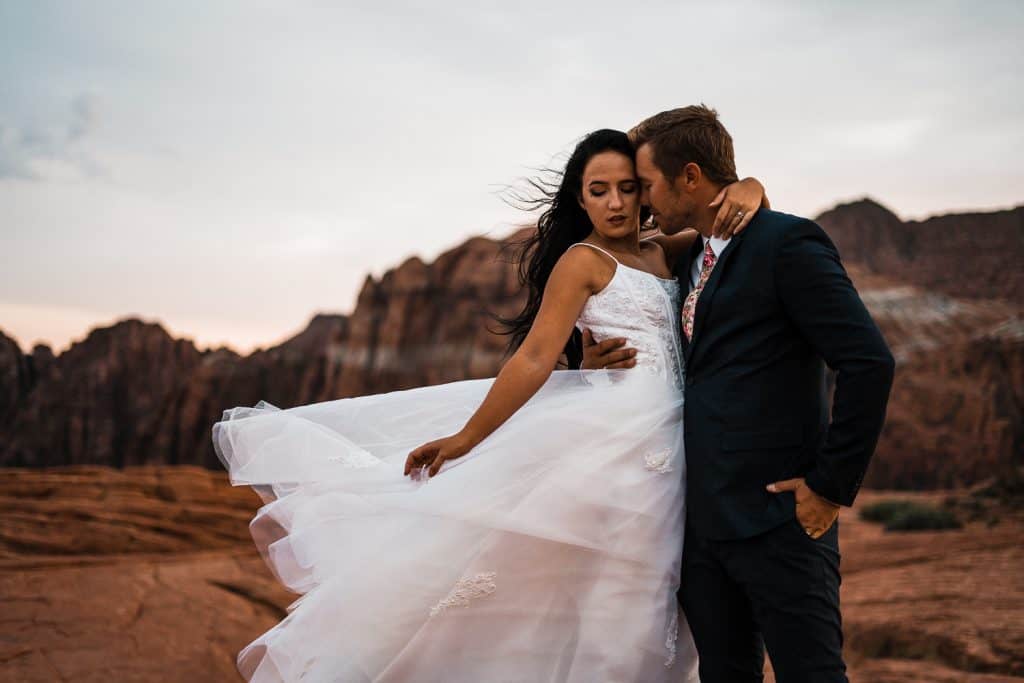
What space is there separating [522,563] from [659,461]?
571 mm

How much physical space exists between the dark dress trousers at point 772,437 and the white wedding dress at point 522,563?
157 millimetres

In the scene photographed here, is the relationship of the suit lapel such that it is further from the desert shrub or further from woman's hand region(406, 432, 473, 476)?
the desert shrub

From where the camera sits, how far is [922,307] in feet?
128

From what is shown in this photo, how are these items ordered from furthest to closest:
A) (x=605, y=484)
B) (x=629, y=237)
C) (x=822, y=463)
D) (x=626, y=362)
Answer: (x=629, y=237) < (x=626, y=362) < (x=605, y=484) < (x=822, y=463)

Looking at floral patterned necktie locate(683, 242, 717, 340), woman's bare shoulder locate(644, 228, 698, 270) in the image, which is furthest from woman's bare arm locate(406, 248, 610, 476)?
woman's bare shoulder locate(644, 228, 698, 270)

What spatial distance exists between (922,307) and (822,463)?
42.7 meters

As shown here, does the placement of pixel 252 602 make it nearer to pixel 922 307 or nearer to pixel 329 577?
pixel 329 577

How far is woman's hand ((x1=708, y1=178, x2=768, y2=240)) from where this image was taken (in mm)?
2406

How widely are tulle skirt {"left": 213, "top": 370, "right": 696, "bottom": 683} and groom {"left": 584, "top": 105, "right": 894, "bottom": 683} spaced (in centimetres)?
14

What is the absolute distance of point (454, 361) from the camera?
170ft

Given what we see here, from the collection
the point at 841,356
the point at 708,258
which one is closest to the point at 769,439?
A: the point at 841,356

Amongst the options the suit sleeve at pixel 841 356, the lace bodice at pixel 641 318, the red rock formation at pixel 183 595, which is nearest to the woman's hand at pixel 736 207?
the suit sleeve at pixel 841 356

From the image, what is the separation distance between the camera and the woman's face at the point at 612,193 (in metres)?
2.78

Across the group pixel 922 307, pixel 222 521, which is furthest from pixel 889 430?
pixel 222 521
